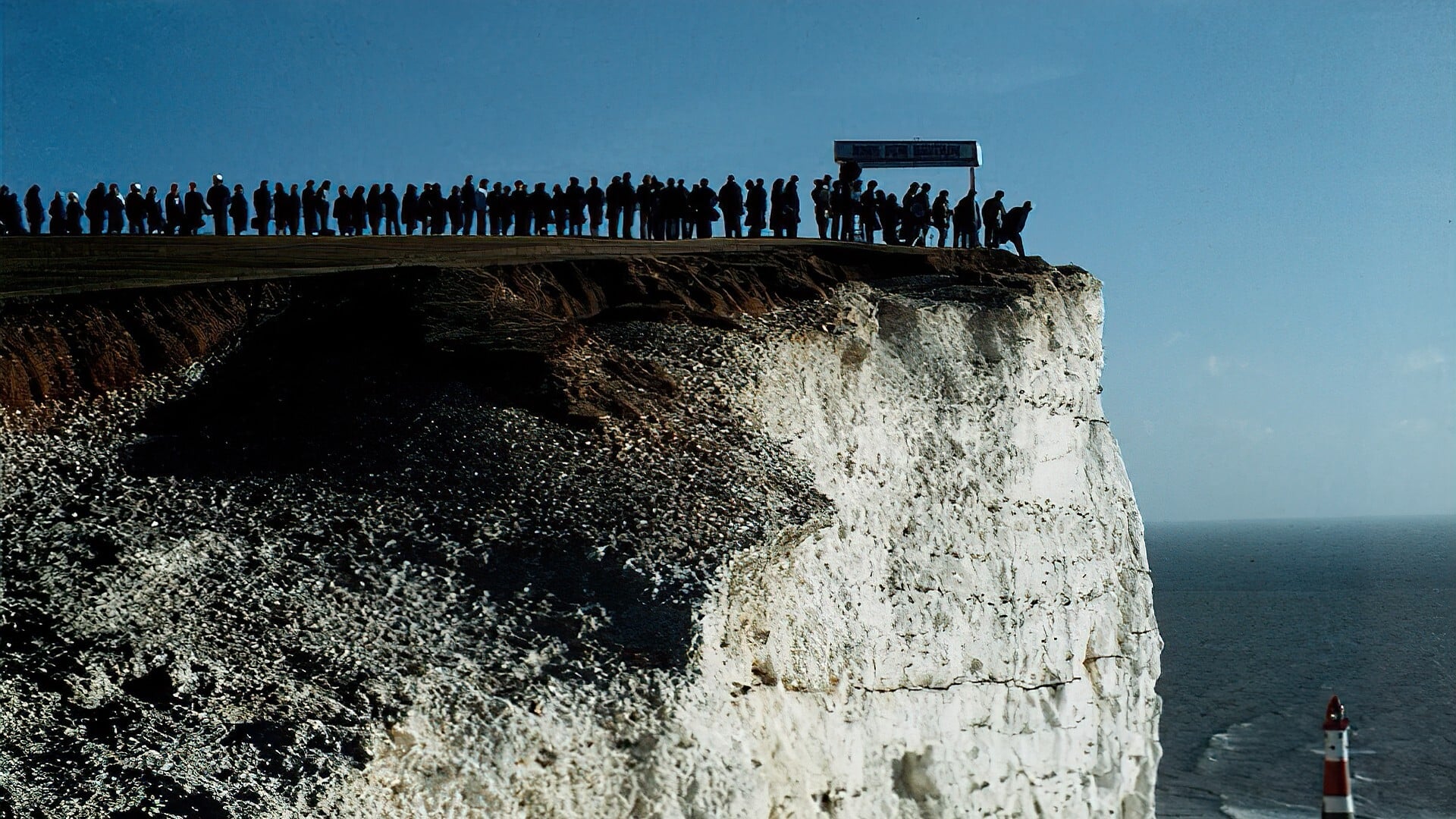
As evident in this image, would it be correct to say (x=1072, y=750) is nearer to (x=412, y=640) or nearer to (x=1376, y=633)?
(x=412, y=640)

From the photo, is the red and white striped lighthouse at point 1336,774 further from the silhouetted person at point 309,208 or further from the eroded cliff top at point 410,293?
the silhouetted person at point 309,208

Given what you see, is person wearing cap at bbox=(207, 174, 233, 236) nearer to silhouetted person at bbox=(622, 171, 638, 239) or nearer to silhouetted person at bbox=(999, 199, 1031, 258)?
silhouetted person at bbox=(622, 171, 638, 239)

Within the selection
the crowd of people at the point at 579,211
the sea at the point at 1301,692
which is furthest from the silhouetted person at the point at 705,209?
the sea at the point at 1301,692

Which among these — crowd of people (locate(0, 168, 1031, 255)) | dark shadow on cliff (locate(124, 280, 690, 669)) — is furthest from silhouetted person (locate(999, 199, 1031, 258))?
dark shadow on cliff (locate(124, 280, 690, 669))

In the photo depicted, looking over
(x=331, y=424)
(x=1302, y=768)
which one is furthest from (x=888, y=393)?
(x=1302, y=768)

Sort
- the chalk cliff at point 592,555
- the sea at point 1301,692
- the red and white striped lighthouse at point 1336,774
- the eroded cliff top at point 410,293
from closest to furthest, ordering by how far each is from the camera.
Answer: the chalk cliff at point 592,555 → the red and white striped lighthouse at point 1336,774 → the eroded cliff top at point 410,293 → the sea at point 1301,692

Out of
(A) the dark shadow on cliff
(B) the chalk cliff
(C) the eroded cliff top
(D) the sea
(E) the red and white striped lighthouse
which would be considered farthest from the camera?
(D) the sea
